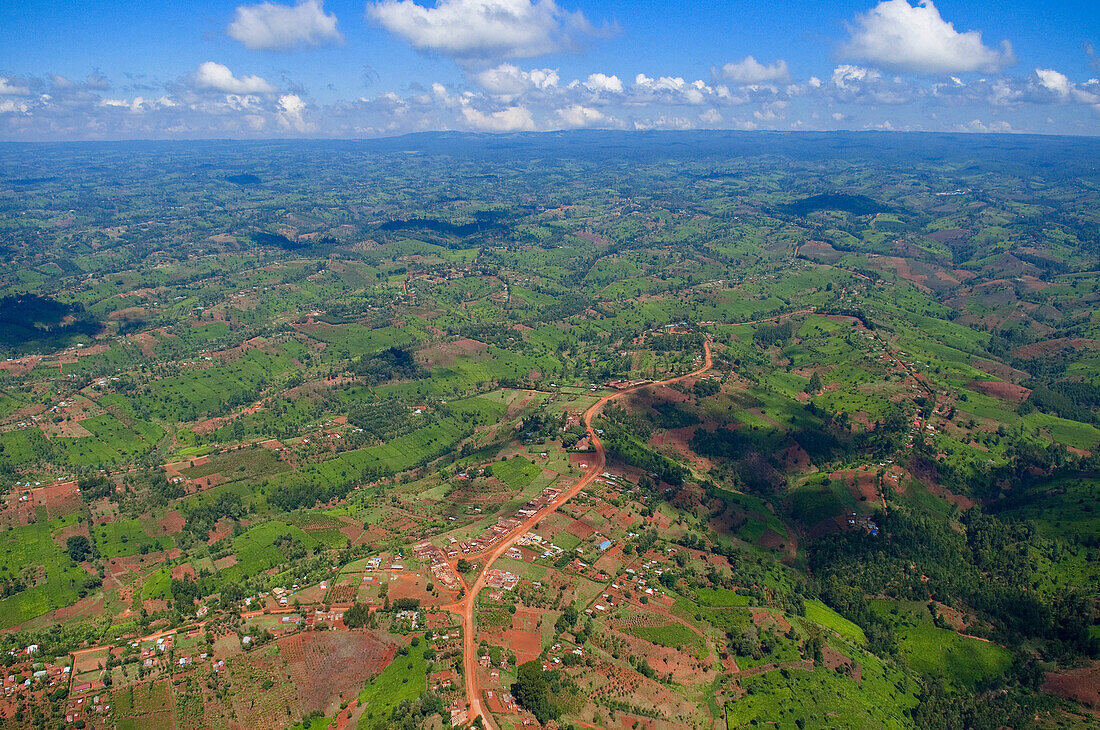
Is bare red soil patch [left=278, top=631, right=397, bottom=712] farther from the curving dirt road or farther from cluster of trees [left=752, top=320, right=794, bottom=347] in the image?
cluster of trees [left=752, top=320, right=794, bottom=347]

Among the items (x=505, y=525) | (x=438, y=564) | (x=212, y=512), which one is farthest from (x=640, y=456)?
(x=212, y=512)

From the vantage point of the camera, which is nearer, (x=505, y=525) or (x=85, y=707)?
(x=85, y=707)

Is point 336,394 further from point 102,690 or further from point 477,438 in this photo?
point 102,690

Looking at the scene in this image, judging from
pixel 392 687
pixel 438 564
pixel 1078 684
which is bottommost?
pixel 1078 684

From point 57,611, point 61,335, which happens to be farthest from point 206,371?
point 57,611

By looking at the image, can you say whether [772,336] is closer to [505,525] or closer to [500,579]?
[505,525]

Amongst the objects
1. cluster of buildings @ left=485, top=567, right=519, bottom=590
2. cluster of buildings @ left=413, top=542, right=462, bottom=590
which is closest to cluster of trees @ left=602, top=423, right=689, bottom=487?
cluster of buildings @ left=485, top=567, right=519, bottom=590
